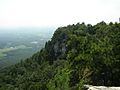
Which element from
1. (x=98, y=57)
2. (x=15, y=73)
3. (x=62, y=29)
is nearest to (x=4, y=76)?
(x=15, y=73)

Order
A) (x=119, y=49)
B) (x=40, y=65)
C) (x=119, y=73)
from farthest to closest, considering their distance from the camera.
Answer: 1. (x=40, y=65)
2. (x=119, y=49)
3. (x=119, y=73)

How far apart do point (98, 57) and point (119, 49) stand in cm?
268

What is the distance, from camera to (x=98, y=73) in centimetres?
2783

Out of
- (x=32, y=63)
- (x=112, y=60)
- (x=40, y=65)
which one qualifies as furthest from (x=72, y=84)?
(x=32, y=63)

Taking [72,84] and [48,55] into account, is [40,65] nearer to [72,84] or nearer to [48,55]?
[48,55]

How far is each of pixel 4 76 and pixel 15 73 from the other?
11.5 feet

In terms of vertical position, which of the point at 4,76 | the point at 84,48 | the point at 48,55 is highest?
the point at 84,48

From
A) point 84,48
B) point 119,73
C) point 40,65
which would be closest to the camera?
point 119,73

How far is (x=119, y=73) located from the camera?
27375mm

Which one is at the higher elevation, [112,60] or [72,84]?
[112,60]

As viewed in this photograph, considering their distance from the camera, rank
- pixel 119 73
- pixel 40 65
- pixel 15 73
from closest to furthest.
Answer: pixel 119 73
pixel 40 65
pixel 15 73

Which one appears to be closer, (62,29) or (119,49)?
(119,49)

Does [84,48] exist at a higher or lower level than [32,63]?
higher

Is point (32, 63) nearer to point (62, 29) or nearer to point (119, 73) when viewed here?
point (62, 29)
